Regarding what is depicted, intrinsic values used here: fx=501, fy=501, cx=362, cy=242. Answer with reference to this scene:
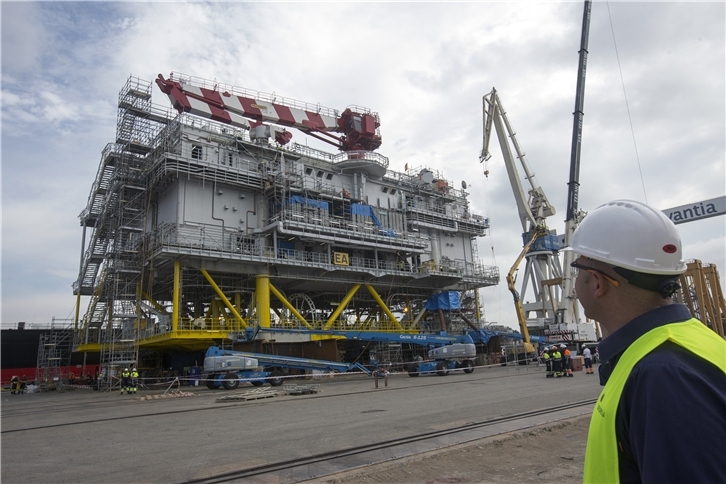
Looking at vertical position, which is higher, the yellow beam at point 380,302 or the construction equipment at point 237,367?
the yellow beam at point 380,302

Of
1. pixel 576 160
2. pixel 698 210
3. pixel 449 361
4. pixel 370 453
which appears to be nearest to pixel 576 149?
pixel 576 160

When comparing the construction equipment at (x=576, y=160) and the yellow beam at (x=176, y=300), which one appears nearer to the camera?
the yellow beam at (x=176, y=300)

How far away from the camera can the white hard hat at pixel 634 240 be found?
80.4 inches

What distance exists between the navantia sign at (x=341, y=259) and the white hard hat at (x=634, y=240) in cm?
3485

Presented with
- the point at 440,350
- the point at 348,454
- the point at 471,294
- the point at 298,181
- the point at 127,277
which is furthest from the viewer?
the point at 471,294

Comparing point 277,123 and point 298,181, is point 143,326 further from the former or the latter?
point 277,123

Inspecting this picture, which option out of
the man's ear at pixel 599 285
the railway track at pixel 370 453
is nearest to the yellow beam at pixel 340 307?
the railway track at pixel 370 453

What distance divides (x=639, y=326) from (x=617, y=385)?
0.31 metres

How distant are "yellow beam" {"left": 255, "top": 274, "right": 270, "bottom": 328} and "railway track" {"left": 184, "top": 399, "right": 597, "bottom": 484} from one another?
80.5ft

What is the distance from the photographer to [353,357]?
39656 millimetres

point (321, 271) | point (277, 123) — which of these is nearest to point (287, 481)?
point (321, 271)

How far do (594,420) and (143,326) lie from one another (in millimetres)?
37848

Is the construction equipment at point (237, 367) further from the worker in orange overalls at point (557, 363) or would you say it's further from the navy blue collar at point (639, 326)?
the navy blue collar at point (639, 326)

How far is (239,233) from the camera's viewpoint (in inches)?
1379
